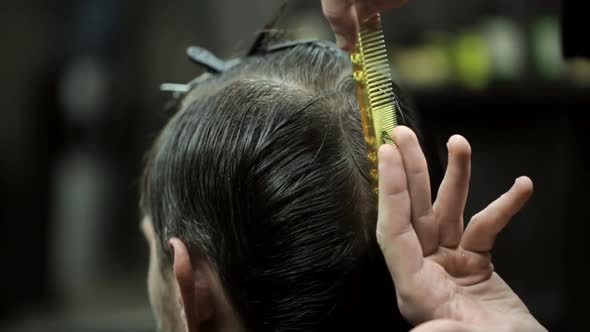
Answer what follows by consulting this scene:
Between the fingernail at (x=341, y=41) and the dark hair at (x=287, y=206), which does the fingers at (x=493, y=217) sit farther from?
the fingernail at (x=341, y=41)

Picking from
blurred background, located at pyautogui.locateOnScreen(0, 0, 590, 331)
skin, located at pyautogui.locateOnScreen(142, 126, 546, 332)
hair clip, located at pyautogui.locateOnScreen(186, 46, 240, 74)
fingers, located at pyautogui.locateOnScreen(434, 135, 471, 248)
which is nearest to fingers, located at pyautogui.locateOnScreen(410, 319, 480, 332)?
skin, located at pyautogui.locateOnScreen(142, 126, 546, 332)

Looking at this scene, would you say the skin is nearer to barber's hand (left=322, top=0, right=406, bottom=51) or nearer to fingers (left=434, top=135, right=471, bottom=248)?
fingers (left=434, top=135, right=471, bottom=248)

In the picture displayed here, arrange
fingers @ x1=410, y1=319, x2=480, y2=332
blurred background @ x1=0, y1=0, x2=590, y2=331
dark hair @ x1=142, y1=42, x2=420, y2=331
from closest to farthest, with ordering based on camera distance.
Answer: fingers @ x1=410, y1=319, x2=480, y2=332 < dark hair @ x1=142, y1=42, x2=420, y2=331 < blurred background @ x1=0, y1=0, x2=590, y2=331

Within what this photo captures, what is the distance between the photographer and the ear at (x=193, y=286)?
2.87ft

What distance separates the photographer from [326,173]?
0.86 m

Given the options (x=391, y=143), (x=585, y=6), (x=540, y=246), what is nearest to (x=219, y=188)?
(x=391, y=143)

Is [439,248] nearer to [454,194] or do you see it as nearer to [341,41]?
[454,194]

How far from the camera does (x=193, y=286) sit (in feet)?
2.89

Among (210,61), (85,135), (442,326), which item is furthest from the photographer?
(85,135)

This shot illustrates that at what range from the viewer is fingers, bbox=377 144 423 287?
766 millimetres

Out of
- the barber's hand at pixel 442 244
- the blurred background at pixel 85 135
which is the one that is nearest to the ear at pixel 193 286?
the barber's hand at pixel 442 244

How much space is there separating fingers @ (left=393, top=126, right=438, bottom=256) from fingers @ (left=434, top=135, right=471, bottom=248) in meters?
0.02

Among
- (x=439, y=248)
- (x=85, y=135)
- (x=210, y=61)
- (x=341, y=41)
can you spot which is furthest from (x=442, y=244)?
(x=85, y=135)

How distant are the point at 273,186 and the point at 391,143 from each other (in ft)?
0.44
